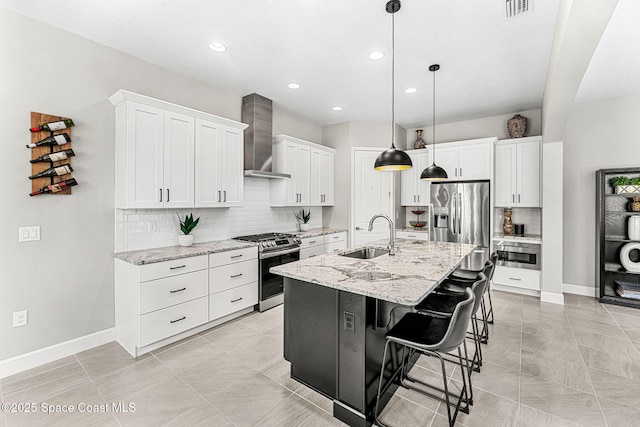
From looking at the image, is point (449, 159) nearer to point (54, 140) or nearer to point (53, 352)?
point (54, 140)

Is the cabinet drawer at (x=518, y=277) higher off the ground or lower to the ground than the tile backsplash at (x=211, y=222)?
lower

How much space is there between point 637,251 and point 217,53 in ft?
19.4

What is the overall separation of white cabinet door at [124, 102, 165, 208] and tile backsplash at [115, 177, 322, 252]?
30 cm

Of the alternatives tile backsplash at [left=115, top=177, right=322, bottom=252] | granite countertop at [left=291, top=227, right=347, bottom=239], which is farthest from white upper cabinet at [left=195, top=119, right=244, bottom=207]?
granite countertop at [left=291, top=227, right=347, bottom=239]

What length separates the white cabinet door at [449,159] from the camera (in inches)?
200

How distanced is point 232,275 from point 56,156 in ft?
6.49

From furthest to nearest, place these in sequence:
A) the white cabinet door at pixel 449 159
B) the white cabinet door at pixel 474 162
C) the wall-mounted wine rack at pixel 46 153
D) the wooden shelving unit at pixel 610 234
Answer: the white cabinet door at pixel 449 159 < the white cabinet door at pixel 474 162 < the wooden shelving unit at pixel 610 234 < the wall-mounted wine rack at pixel 46 153

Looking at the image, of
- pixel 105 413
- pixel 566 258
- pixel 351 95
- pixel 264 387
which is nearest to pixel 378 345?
pixel 264 387

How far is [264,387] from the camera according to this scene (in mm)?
2289

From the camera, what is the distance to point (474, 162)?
4.90 metres

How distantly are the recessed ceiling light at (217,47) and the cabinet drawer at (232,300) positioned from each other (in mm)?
2570

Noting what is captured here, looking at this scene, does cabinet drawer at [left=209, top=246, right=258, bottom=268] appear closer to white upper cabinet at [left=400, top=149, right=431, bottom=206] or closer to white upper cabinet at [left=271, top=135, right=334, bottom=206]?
white upper cabinet at [left=271, top=135, right=334, bottom=206]

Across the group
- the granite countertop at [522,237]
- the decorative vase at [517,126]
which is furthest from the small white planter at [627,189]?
the decorative vase at [517,126]

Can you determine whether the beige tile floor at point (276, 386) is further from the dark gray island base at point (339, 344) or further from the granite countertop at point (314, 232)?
the granite countertop at point (314, 232)
